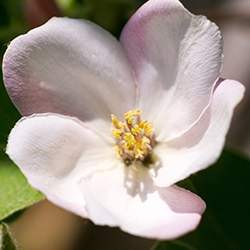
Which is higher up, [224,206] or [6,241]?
[6,241]

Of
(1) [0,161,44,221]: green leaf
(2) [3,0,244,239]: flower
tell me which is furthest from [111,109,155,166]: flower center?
(1) [0,161,44,221]: green leaf

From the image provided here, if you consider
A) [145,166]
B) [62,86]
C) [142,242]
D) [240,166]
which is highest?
[62,86]

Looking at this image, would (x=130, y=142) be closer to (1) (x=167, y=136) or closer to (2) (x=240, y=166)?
(1) (x=167, y=136)

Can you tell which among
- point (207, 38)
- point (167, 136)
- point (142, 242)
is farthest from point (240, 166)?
point (142, 242)

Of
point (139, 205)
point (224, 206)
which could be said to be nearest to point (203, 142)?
point (139, 205)

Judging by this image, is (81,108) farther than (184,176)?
Yes

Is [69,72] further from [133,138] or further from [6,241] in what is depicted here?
[6,241]

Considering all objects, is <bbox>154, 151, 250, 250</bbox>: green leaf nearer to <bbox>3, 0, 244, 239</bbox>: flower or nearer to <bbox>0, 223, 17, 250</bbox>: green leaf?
<bbox>3, 0, 244, 239</bbox>: flower
